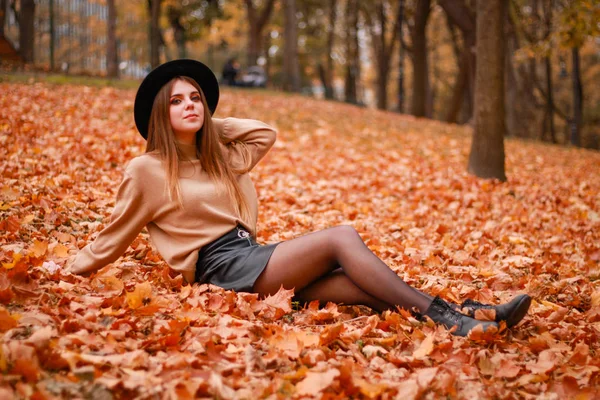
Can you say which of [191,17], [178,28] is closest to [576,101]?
[191,17]

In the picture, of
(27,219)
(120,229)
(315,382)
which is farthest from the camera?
(27,219)

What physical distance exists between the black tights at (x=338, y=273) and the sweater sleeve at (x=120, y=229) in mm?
813

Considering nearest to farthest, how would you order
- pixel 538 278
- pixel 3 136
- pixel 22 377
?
pixel 22 377
pixel 538 278
pixel 3 136

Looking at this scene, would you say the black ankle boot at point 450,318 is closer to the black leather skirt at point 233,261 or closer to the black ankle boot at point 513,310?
the black ankle boot at point 513,310

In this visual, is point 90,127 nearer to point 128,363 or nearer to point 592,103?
point 128,363

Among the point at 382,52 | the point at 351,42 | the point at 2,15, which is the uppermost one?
the point at 351,42

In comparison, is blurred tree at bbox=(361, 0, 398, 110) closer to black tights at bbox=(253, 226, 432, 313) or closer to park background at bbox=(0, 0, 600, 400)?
park background at bbox=(0, 0, 600, 400)

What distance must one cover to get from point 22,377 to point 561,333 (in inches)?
110

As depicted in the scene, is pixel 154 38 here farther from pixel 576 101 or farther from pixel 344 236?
pixel 344 236

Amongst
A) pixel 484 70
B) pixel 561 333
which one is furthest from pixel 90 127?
pixel 561 333

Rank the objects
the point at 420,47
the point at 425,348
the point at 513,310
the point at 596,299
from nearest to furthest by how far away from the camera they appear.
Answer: the point at 425,348, the point at 513,310, the point at 596,299, the point at 420,47

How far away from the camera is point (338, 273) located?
10.7ft

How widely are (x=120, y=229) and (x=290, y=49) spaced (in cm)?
1702

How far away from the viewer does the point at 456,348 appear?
281cm
